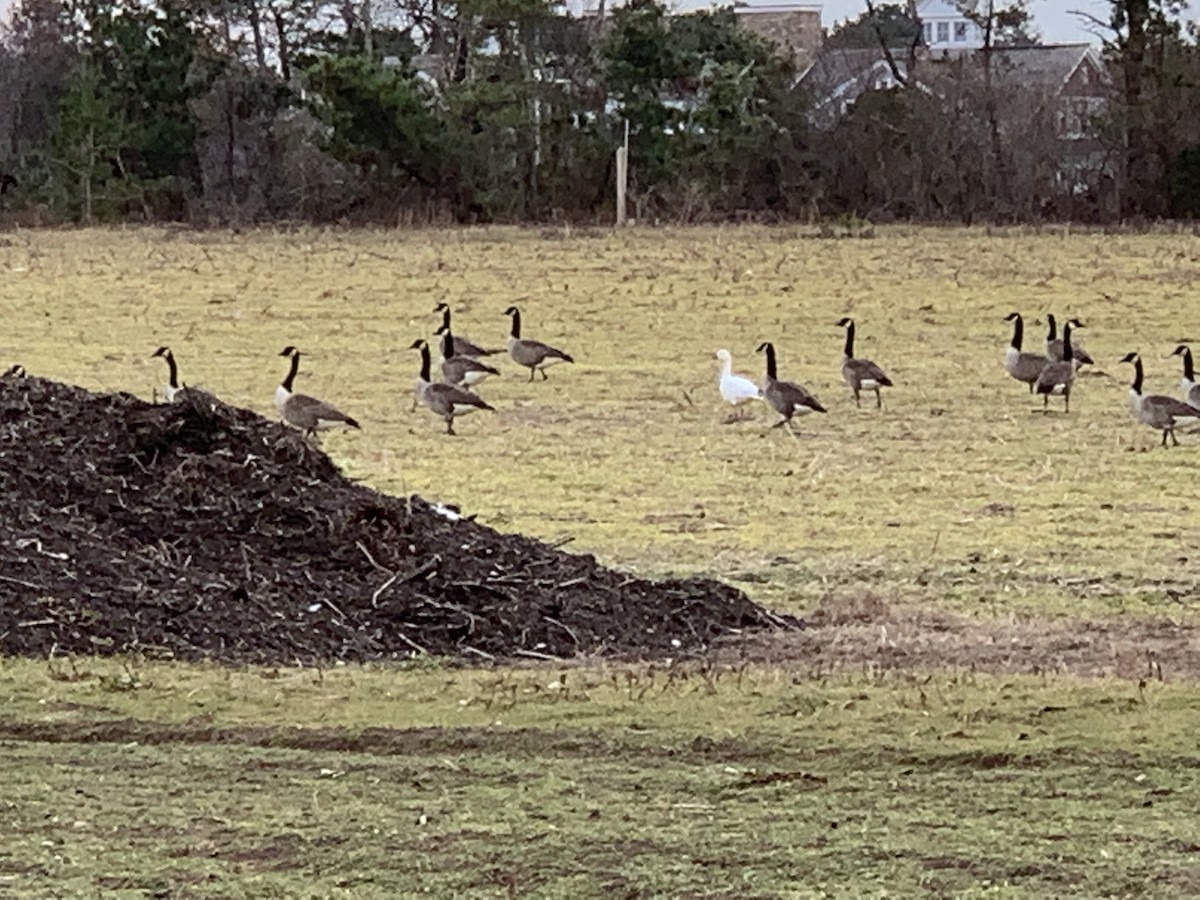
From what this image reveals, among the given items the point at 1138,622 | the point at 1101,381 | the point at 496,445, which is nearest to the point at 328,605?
the point at 1138,622

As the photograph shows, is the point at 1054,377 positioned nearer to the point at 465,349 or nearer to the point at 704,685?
the point at 465,349

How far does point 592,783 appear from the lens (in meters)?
7.29

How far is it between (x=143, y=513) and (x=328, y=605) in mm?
1376

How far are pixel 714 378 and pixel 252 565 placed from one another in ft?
53.9

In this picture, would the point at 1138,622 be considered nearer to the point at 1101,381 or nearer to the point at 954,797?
the point at 954,797

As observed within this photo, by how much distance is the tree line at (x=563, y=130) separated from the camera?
Answer: 57.2 meters

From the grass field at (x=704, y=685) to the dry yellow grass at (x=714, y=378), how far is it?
8cm

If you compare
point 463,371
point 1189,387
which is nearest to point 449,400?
point 463,371

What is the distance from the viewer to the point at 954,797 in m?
7.03

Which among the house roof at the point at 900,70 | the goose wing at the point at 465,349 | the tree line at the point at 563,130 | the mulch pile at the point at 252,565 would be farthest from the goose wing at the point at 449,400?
the house roof at the point at 900,70

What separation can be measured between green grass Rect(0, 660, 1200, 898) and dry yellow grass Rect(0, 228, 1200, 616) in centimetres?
393

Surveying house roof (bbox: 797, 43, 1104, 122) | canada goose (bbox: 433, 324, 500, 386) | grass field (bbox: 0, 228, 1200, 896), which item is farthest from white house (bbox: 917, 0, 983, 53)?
canada goose (bbox: 433, 324, 500, 386)

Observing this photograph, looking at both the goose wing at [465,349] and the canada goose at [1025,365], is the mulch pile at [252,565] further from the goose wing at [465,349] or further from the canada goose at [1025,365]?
the goose wing at [465,349]

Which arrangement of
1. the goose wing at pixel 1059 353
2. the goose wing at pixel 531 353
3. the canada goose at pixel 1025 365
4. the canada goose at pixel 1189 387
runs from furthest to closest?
the goose wing at pixel 531 353 < the goose wing at pixel 1059 353 < the canada goose at pixel 1025 365 < the canada goose at pixel 1189 387
